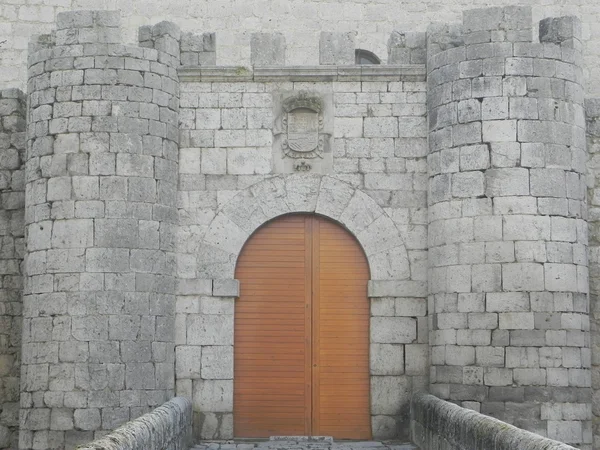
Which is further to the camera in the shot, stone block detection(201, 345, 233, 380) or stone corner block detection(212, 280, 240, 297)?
stone corner block detection(212, 280, 240, 297)

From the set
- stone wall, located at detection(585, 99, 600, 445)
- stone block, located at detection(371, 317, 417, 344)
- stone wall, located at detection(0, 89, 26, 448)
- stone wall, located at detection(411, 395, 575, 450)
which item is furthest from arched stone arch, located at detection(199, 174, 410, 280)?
stone wall, located at detection(0, 89, 26, 448)

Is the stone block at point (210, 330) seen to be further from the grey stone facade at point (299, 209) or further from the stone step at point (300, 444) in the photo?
the stone step at point (300, 444)

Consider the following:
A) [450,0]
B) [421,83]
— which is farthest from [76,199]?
[450,0]

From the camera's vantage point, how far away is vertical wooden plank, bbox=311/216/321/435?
11.8 m

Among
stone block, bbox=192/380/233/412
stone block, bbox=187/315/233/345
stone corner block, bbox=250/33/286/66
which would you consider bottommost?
stone block, bbox=192/380/233/412

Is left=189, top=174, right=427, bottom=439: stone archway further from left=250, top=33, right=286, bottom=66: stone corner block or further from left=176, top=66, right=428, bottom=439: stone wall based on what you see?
left=250, top=33, right=286, bottom=66: stone corner block

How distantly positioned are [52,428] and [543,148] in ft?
19.2

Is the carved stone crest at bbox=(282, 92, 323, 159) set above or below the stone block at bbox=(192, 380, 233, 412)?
above

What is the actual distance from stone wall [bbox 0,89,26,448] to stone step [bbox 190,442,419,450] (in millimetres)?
2370

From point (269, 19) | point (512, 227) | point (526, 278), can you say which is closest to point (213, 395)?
point (526, 278)

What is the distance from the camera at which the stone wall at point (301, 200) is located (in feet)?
38.4

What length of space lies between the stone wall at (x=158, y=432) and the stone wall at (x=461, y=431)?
2.38 meters

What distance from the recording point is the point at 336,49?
12148 millimetres

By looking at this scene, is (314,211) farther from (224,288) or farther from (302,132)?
(224,288)
